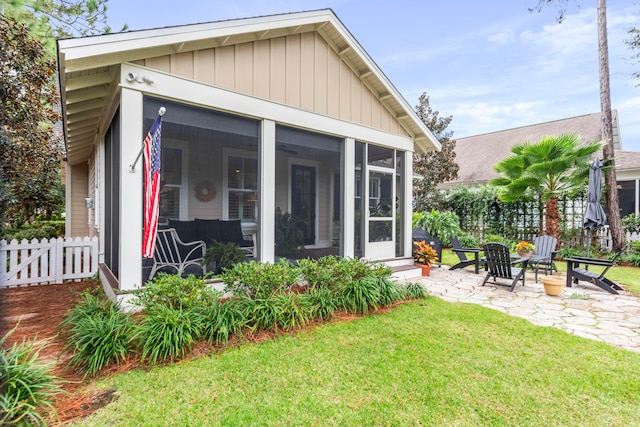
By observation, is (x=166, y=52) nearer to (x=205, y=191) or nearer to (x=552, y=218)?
(x=205, y=191)

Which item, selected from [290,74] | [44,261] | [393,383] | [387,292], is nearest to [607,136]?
[387,292]

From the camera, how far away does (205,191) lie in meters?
7.56

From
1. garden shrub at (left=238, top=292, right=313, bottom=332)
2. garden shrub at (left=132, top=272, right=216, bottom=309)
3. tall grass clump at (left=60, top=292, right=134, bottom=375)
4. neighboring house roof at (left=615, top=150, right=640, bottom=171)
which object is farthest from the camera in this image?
neighboring house roof at (left=615, top=150, right=640, bottom=171)

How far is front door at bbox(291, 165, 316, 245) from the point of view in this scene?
19.3 feet

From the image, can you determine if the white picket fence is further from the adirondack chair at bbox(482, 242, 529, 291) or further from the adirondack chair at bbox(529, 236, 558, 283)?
the adirondack chair at bbox(529, 236, 558, 283)

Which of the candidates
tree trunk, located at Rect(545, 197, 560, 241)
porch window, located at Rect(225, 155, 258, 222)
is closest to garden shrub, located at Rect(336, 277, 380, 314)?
porch window, located at Rect(225, 155, 258, 222)

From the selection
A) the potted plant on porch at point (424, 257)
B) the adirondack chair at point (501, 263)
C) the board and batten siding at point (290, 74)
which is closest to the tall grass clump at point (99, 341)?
the board and batten siding at point (290, 74)

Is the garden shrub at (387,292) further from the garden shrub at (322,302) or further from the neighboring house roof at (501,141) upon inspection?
the neighboring house roof at (501,141)

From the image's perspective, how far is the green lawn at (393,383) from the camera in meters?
2.30

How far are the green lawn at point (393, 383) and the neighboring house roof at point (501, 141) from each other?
14422mm

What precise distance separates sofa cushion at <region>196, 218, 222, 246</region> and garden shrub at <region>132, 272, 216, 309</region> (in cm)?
154

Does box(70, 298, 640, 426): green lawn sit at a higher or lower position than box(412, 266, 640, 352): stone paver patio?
higher

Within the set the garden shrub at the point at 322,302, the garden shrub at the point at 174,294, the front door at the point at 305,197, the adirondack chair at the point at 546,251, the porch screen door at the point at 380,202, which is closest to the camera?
the garden shrub at the point at 174,294

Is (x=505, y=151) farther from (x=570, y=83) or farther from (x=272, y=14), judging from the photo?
(x=272, y=14)
